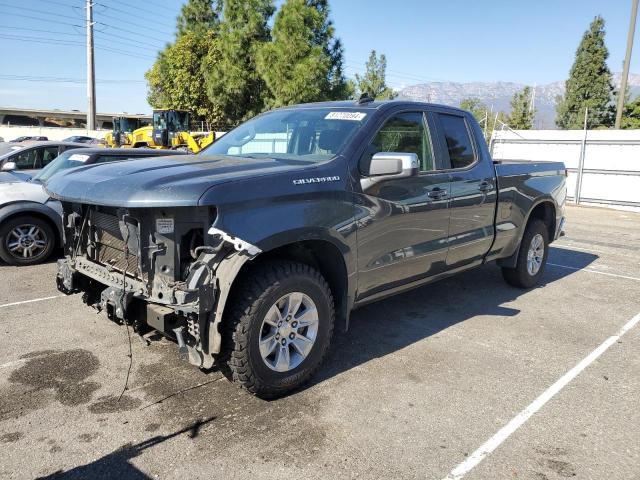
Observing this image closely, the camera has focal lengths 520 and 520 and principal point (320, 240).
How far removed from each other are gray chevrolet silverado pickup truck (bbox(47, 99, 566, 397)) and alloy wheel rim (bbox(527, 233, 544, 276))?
1.61 meters

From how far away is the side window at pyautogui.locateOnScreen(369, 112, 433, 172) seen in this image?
412 centimetres

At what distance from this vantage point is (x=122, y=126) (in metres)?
37.9

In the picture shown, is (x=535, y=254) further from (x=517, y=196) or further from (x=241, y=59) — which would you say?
(x=241, y=59)

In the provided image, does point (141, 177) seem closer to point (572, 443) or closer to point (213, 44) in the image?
point (572, 443)

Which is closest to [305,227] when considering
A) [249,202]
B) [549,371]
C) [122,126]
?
[249,202]

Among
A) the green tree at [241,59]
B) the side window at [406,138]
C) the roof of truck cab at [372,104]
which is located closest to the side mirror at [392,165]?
the side window at [406,138]

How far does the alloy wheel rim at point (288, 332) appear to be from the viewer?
135 inches

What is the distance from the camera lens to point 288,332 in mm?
3527

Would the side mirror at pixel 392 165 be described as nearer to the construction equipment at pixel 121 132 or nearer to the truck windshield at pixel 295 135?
the truck windshield at pixel 295 135

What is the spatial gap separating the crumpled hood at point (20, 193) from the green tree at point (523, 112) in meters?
36.3

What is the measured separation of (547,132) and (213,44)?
80.7ft

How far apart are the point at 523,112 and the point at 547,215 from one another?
35171 millimetres

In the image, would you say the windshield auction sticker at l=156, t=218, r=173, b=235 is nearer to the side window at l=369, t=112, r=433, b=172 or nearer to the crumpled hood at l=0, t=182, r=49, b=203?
the side window at l=369, t=112, r=433, b=172

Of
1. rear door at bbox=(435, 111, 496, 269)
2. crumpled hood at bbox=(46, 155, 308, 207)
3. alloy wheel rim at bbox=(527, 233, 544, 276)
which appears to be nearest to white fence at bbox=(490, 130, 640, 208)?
alloy wheel rim at bbox=(527, 233, 544, 276)
